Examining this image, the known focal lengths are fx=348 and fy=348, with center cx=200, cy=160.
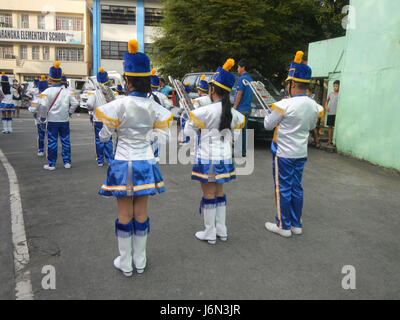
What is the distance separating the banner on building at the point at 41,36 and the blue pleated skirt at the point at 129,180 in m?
36.1

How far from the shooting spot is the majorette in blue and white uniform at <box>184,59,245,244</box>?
3.72 metres

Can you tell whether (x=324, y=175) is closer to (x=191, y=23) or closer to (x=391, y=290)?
(x=391, y=290)

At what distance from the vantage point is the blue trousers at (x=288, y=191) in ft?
13.8

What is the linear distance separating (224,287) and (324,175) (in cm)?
501

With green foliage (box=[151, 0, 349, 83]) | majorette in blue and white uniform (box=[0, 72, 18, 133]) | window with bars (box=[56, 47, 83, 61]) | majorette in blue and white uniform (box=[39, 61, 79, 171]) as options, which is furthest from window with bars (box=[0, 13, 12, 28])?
majorette in blue and white uniform (box=[39, 61, 79, 171])

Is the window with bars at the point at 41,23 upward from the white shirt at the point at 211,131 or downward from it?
upward

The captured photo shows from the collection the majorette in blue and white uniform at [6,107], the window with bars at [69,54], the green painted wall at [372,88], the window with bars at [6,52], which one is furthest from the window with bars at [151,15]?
the green painted wall at [372,88]

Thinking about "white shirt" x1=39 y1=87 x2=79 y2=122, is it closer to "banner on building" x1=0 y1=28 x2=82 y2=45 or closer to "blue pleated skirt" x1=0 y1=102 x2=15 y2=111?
"blue pleated skirt" x1=0 y1=102 x2=15 y2=111

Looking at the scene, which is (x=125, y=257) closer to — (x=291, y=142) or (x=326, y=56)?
(x=291, y=142)

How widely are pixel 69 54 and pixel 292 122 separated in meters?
36.5

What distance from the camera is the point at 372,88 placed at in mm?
8609

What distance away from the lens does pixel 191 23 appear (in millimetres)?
16109

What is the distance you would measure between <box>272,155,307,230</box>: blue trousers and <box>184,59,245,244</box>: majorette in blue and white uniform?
665 mm

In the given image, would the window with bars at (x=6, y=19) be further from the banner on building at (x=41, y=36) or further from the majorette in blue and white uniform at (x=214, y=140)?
the majorette in blue and white uniform at (x=214, y=140)
